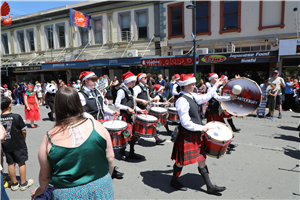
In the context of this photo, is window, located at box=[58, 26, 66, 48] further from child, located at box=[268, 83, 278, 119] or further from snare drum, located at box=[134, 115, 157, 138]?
snare drum, located at box=[134, 115, 157, 138]

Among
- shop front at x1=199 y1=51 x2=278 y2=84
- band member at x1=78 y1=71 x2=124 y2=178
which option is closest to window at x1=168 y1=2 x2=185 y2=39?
shop front at x1=199 y1=51 x2=278 y2=84

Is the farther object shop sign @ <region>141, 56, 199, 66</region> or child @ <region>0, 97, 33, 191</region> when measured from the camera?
shop sign @ <region>141, 56, 199, 66</region>

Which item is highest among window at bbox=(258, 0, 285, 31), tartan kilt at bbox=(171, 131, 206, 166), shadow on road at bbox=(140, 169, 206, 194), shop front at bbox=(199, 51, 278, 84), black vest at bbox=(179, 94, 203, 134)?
window at bbox=(258, 0, 285, 31)

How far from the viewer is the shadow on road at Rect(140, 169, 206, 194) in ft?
12.1

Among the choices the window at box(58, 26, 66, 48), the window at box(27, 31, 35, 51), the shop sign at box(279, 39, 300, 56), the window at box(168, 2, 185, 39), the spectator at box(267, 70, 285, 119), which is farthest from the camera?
the window at box(27, 31, 35, 51)

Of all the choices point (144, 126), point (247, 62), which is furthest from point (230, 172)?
point (247, 62)

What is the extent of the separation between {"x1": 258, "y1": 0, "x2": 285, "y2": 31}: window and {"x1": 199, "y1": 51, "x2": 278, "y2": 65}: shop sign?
2118 millimetres

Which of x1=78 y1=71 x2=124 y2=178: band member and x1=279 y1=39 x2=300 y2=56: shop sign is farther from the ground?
x1=279 y1=39 x2=300 y2=56: shop sign

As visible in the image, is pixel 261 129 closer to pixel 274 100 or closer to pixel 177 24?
pixel 274 100

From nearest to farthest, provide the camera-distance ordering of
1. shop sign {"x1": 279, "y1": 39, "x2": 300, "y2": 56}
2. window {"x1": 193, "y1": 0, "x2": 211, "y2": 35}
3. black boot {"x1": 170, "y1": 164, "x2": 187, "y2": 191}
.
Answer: black boot {"x1": 170, "y1": 164, "x2": 187, "y2": 191}, shop sign {"x1": 279, "y1": 39, "x2": 300, "y2": 56}, window {"x1": 193, "y1": 0, "x2": 211, "y2": 35}

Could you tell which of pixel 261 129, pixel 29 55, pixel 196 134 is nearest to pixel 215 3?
pixel 261 129

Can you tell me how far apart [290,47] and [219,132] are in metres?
9.81

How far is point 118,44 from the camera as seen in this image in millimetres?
17172

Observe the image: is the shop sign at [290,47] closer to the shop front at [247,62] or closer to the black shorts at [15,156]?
the shop front at [247,62]
